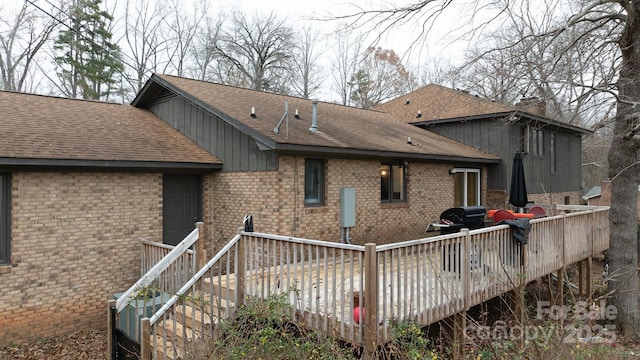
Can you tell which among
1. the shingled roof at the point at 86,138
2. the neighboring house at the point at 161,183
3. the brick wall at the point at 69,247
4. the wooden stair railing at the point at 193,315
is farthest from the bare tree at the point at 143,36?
the wooden stair railing at the point at 193,315

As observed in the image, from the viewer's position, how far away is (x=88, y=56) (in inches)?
889

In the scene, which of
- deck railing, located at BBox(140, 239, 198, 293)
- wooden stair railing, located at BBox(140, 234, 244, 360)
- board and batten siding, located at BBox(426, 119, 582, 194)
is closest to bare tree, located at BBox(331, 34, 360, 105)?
board and batten siding, located at BBox(426, 119, 582, 194)

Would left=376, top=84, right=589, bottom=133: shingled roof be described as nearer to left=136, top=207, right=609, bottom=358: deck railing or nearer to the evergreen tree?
left=136, top=207, right=609, bottom=358: deck railing

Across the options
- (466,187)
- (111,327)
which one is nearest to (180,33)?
(466,187)

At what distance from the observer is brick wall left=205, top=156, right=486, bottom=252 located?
8.73m

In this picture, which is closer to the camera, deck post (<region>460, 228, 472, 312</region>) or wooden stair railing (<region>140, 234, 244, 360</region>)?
wooden stair railing (<region>140, 234, 244, 360</region>)

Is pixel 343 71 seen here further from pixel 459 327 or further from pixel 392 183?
pixel 459 327

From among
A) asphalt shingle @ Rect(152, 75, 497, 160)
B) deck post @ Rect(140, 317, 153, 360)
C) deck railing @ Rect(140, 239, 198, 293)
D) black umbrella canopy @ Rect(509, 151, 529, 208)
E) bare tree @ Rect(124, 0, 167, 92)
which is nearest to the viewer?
deck post @ Rect(140, 317, 153, 360)

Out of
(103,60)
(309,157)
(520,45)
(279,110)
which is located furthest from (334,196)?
(103,60)

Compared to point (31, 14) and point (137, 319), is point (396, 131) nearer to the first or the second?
point (137, 319)

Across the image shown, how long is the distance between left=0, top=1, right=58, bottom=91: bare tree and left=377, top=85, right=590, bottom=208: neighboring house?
18.5m

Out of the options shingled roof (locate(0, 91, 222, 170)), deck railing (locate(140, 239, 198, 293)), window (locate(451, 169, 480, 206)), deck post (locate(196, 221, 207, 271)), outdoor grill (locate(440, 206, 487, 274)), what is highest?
shingled roof (locate(0, 91, 222, 170))

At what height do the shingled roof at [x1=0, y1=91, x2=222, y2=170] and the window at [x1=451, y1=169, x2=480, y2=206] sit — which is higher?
the shingled roof at [x1=0, y1=91, x2=222, y2=170]

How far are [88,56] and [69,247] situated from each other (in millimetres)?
18544
